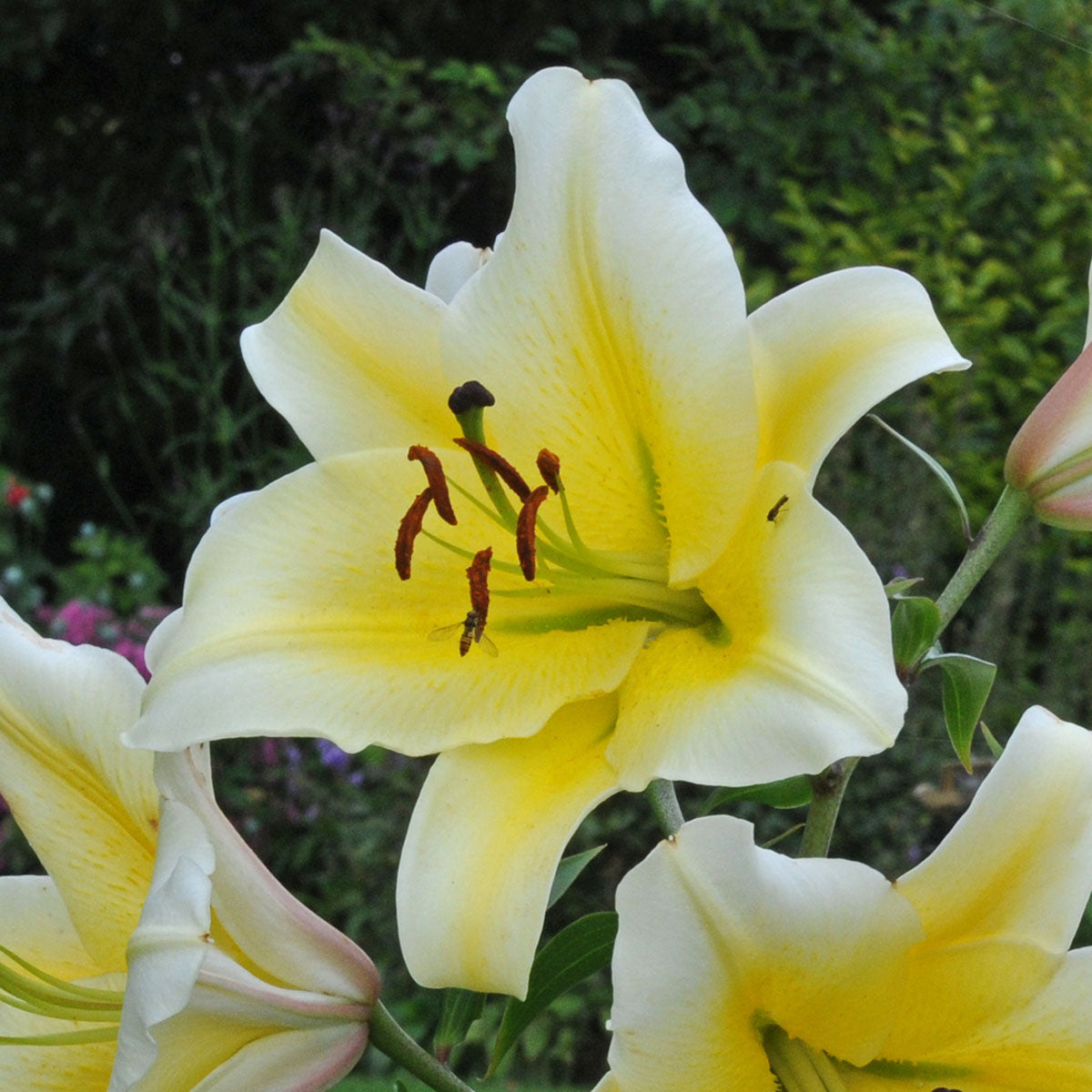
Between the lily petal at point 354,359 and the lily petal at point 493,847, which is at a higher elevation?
the lily petal at point 354,359

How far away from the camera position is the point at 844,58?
343 cm

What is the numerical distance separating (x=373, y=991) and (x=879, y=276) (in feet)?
1.25

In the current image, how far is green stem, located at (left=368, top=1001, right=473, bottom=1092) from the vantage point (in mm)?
678

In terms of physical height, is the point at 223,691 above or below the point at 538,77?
below

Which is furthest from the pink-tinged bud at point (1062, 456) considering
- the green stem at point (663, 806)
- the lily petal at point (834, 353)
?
the green stem at point (663, 806)

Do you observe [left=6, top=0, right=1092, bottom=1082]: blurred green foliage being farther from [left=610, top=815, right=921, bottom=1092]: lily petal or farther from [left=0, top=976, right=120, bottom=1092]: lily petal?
[left=610, top=815, right=921, bottom=1092]: lily petal

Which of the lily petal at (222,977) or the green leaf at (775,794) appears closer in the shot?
the lily petal at (222,977)

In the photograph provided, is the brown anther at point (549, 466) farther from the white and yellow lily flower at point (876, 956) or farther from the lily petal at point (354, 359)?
the white and yellow lily flower at point (876, 956)

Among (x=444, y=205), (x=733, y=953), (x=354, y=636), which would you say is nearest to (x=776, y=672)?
(x=733, y=953)

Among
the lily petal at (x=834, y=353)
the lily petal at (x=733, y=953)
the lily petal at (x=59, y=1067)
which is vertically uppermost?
the lily petal at (x=834, y=353)

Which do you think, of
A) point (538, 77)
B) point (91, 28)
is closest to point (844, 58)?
point (91, 28)

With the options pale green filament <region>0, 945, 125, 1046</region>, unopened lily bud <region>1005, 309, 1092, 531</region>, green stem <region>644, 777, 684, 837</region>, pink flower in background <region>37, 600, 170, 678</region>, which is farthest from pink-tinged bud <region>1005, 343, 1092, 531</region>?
pink flower in background <region>37, 600, 170, 678</region>

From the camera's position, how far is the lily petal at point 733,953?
518mm

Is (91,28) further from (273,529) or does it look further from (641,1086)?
(641,1086)
